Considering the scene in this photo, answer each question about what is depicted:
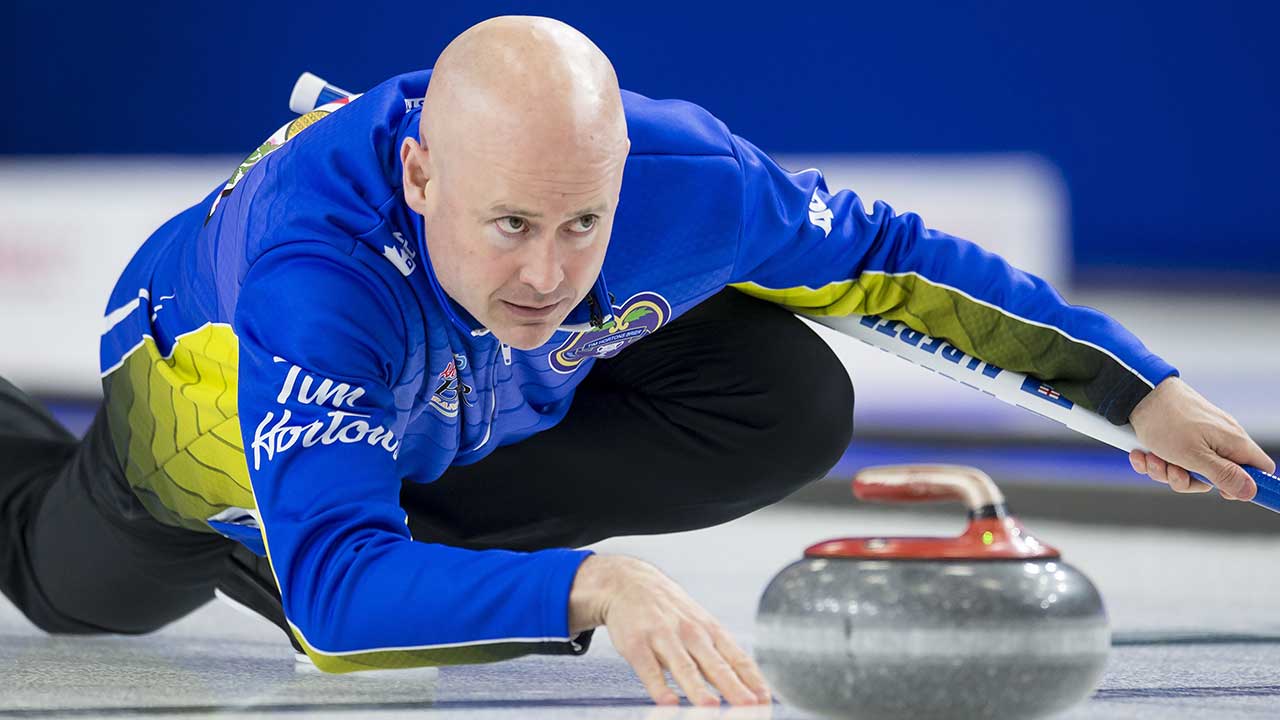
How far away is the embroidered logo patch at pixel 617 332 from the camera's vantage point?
159cm

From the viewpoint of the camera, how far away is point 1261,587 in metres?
2.47

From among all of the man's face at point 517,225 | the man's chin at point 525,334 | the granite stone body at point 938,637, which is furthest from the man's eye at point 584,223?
the granite stone body at point 938,637

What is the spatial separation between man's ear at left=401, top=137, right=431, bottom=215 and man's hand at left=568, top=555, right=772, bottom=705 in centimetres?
40

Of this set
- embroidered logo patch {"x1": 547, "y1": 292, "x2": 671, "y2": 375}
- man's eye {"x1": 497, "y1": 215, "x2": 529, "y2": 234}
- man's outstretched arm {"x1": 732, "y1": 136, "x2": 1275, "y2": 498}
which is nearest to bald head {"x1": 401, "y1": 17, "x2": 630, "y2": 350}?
man's eye {"x1": 497, "y1": 215, "x2": 529, "y2": 234}

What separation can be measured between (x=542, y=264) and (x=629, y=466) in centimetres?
70

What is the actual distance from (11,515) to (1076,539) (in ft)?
7.00

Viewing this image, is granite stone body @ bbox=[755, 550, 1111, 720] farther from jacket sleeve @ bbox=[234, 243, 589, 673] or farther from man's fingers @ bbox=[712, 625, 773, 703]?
jacket sleeve @ bbox=[234, 243, 589, 673]

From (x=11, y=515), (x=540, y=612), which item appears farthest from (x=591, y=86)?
(x=11, y=515)

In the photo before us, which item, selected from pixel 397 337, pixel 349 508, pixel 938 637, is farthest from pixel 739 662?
pixel 397 337

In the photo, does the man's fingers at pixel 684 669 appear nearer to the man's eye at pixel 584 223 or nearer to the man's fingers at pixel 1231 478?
the man's eye at pixel 584 223

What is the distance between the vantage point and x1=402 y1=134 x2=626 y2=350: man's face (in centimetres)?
121

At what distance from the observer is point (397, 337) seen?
134cm

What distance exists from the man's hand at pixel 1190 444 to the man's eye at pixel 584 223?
0.65 m

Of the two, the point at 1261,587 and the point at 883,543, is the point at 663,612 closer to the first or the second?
the point at 883,543
